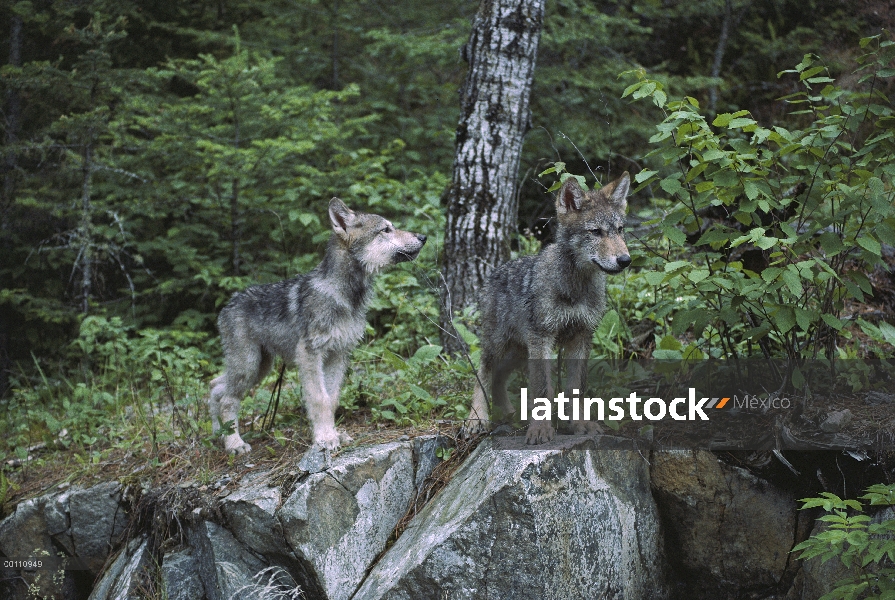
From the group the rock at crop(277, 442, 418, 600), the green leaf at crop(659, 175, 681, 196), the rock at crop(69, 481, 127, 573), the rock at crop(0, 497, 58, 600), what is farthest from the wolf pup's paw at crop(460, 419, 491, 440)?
the rock at crop(0, 497, 58, 600)

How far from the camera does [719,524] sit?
460cm

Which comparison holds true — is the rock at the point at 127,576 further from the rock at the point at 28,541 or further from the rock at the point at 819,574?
the rock at the point at 819,574

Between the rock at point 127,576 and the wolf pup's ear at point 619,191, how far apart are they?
4.50 m

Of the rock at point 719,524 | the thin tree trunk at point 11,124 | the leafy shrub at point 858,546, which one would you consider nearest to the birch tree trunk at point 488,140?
the rock at point 719,524

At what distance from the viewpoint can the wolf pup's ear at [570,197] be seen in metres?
4.70

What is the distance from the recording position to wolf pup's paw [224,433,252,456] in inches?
231

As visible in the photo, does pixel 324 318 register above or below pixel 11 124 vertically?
below

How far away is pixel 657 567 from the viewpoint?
4656 mm

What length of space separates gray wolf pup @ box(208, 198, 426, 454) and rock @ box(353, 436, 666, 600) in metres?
1.24

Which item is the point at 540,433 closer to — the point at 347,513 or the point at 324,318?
the point at 347,513

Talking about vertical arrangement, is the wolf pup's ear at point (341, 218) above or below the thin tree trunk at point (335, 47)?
below

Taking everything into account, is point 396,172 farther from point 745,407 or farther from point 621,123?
point 745,407

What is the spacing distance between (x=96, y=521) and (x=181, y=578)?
1.31 m

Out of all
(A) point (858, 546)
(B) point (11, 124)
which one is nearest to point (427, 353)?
(A) point (858, 546)
